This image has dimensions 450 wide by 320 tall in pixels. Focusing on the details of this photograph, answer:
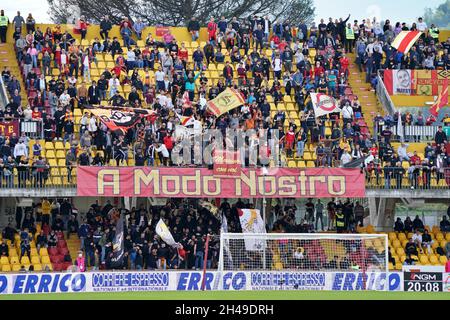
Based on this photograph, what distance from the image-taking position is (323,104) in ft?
150

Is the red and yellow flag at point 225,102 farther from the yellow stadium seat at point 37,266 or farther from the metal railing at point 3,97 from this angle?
the yellow stadium seat at point 37,266

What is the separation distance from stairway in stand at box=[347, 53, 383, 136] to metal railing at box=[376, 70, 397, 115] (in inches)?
8.8

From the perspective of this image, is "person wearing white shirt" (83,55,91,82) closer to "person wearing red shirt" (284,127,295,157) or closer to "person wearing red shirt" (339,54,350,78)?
"person wearing red shirt" (284,127,295,157)

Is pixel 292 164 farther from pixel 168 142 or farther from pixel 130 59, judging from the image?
pixel 130 59

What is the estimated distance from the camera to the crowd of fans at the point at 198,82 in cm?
4278

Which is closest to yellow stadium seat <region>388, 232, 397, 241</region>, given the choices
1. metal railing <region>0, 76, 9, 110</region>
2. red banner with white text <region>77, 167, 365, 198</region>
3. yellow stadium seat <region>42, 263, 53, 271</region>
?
red banner with white text <region>77, 167, 365, 198</region>

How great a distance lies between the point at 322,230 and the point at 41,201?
33.2ft

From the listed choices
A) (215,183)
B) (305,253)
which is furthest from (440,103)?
(305,253)

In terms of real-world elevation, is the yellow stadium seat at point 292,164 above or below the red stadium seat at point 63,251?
above

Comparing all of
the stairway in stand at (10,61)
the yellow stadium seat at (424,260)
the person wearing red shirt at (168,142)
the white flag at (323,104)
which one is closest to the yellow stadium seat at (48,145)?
the person wearing red shirt at (168,142)

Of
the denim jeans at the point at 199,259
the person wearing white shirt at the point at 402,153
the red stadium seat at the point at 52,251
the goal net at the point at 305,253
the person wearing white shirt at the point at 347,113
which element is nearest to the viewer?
the goal net at the point at 305,253

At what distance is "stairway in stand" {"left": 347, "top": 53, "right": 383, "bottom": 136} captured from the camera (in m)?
48.2

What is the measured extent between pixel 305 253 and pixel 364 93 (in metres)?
12.2

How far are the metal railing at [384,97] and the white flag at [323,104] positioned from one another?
10.2 ft
